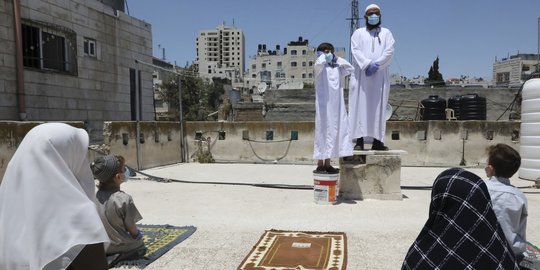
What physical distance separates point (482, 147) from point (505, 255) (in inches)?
422

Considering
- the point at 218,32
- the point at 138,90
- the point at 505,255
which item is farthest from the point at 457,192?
the point at 218,32

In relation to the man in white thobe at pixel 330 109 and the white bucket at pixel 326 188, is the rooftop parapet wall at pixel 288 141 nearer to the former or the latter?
the man in white thobe at pixel 330 109

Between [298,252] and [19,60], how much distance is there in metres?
8.05

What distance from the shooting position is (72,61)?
10.9 m

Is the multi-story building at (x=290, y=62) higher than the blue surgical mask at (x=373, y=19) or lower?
higher

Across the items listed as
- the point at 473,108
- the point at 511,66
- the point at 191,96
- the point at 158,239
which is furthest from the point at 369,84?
the point at 511,66

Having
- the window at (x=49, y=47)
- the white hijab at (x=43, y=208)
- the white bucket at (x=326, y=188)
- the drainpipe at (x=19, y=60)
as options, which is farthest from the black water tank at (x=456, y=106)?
the white hijab at (x=43, y=208)

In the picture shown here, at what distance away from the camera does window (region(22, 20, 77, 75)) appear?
9.62 meters

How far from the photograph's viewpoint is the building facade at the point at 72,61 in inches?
352

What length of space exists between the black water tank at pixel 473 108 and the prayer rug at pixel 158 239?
12.3 m

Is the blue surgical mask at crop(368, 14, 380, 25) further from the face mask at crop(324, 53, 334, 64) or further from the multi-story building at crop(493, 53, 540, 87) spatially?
the multi-story building at crop(493, 53, 540, 87)

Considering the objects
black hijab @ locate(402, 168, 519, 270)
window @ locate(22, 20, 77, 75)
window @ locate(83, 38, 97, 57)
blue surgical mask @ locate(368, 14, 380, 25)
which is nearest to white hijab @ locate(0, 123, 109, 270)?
→ black hijab @ locate(402, 168, 519, 270)

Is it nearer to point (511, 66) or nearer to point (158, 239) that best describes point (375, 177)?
point (158, 239)

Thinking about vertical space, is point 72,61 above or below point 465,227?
above
